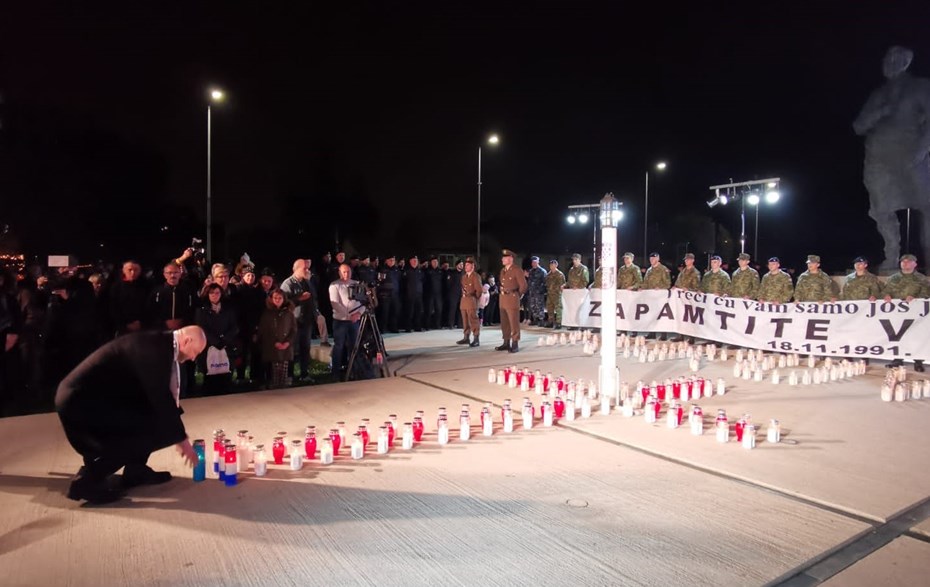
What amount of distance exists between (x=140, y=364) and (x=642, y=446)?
14.3 feet

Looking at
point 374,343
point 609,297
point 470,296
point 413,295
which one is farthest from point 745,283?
point 413,295

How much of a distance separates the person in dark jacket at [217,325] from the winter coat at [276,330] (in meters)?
0.39

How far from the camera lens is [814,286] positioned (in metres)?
11.1

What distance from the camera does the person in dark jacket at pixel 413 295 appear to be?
15336 millimetres

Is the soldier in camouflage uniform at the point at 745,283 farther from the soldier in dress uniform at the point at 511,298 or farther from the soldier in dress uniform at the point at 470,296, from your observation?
the soldier in dress uniform at the point at 470,296

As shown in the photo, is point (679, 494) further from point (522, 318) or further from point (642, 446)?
point (522, 318)

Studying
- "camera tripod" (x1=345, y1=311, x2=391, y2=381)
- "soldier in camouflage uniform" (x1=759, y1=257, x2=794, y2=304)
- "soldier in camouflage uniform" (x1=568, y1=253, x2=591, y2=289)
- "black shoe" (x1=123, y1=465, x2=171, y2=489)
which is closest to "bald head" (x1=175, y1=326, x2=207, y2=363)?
"black shoe" (x1=123, y1=465, x2=171, y2=489)

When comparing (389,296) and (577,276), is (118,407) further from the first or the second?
(577,276)

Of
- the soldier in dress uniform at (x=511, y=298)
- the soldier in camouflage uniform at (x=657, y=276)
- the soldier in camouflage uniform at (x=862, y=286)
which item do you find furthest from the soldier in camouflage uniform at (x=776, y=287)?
the soldier in dress uniform at (x=511, y=298)

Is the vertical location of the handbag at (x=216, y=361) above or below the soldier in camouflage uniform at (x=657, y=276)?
below

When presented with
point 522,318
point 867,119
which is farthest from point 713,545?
point 522,318

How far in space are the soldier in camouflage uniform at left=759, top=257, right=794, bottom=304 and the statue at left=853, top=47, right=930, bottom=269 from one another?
3.76 metres

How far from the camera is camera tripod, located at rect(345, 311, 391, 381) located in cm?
929

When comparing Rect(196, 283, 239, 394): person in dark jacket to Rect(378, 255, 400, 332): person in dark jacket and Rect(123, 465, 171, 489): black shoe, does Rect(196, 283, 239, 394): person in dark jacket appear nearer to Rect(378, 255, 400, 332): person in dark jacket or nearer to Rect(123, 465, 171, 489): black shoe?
Rect(123, 465, 171, 489): black shoe
